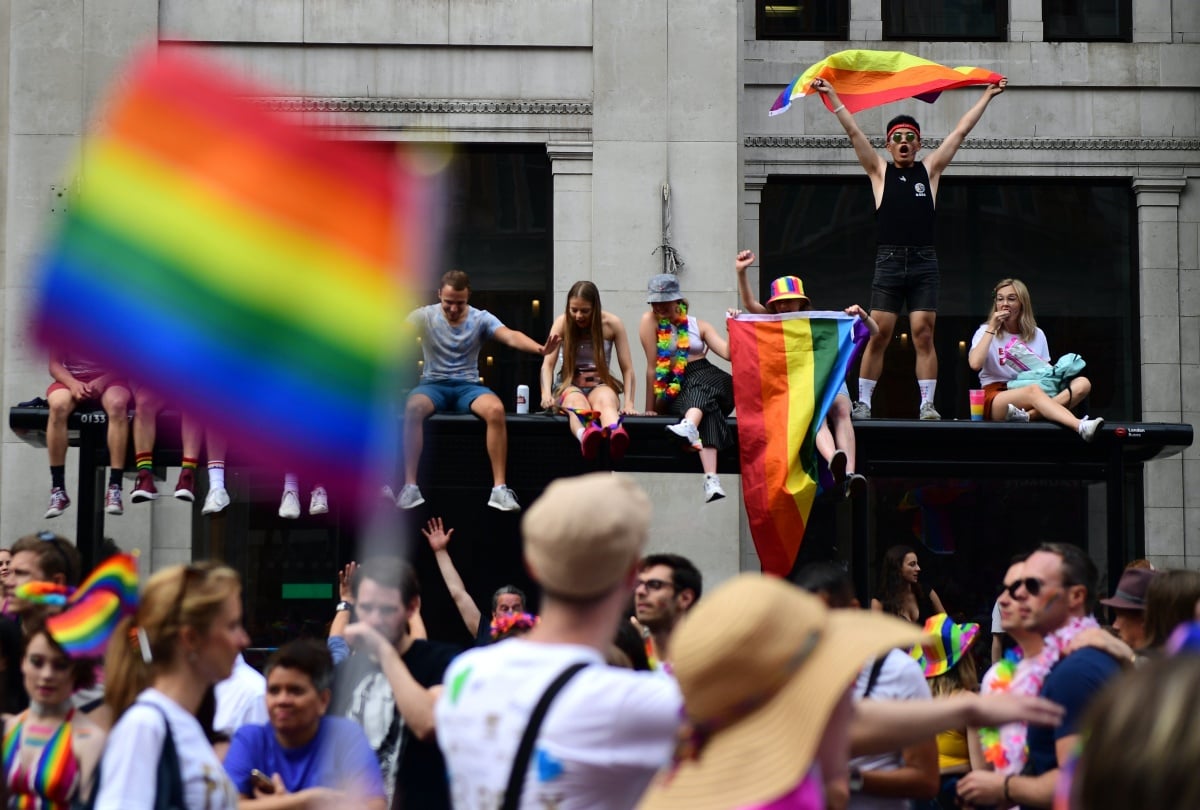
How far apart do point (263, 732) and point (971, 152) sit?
13.7m

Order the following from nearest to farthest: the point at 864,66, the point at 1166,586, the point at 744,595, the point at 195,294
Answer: the point at 744,595 < the point at 195,294 < the point at 1166,586 < the point at 864,66

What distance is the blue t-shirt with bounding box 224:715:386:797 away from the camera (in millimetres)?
5074

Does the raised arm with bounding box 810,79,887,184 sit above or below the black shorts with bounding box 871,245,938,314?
above

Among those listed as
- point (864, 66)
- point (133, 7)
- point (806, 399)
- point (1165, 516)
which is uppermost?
point (133, 7)

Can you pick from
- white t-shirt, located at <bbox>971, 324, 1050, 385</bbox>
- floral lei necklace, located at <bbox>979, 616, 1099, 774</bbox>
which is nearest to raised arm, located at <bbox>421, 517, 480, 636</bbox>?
floral lei necklace, located at <bbox>979, 616, 1099, 774</bbox>

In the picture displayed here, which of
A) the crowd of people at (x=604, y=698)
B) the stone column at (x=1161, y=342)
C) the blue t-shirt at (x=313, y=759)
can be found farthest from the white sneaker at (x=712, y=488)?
the stone column at (x=1161, y=342)

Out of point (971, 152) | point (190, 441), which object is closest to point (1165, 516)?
point (971, 152)

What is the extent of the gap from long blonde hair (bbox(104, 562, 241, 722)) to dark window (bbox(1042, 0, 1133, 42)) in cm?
1496

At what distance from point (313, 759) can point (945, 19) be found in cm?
1426

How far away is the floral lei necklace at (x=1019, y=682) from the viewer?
5.29m

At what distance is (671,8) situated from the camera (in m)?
16.3

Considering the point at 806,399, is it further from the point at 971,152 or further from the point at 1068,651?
the point at 971,152

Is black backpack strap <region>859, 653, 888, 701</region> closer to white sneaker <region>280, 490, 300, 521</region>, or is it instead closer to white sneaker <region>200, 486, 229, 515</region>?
white sneaker <region>280, 490, 300, 521</region>

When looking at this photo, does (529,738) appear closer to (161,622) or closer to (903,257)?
(161,622)
